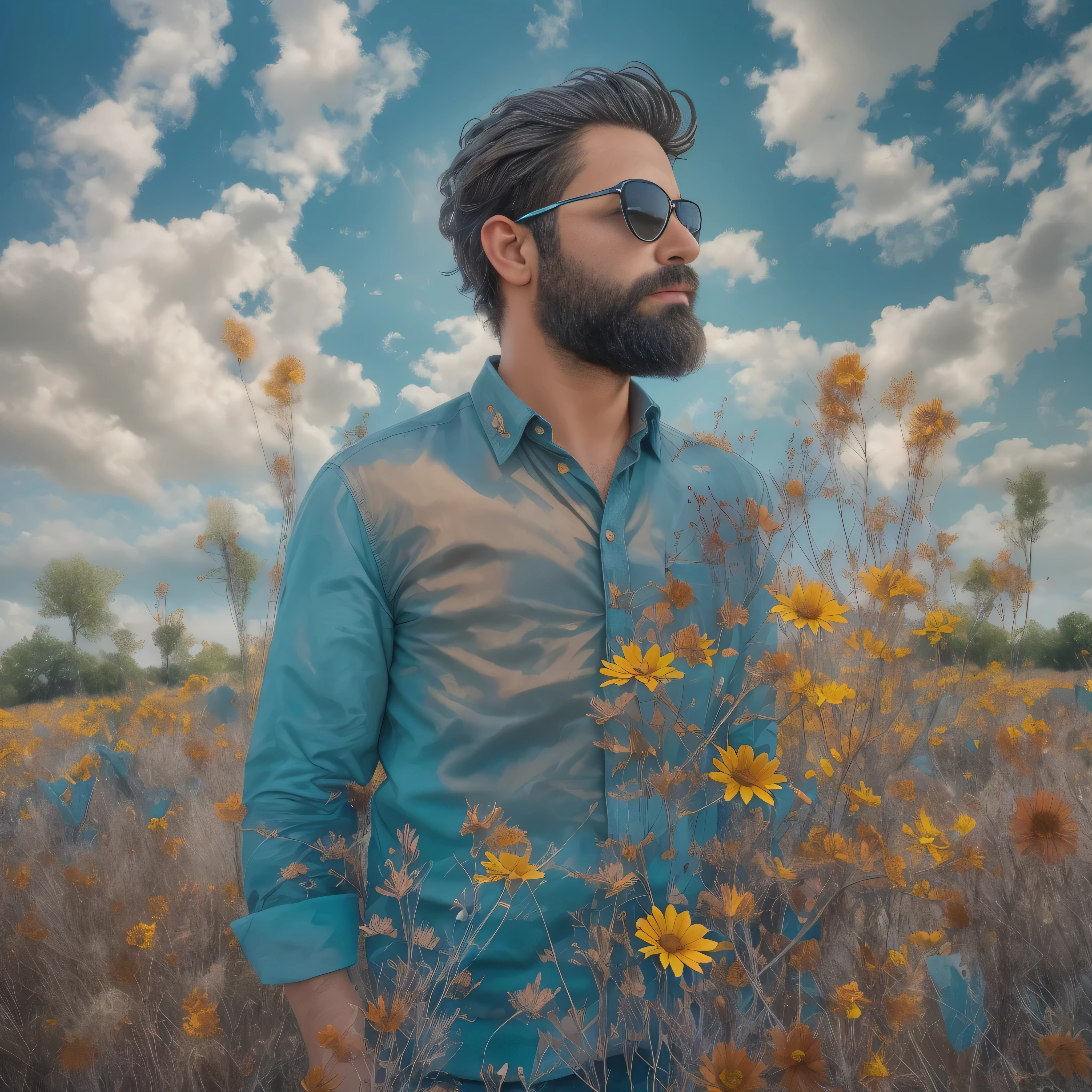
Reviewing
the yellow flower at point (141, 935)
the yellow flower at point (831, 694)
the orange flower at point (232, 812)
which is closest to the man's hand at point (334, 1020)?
the orange flower at point (232, 812)

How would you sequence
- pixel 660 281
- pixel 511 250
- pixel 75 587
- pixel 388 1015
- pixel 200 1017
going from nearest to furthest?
pixel 388 1015
pixel 200 1017
pixel 660 281
pixel 511 250
pixel 75 587

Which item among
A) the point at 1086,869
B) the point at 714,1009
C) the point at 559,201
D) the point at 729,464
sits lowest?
the point at 1086,869

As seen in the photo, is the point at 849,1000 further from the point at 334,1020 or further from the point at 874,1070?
the point at 334,1020

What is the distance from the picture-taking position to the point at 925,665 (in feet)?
11.4

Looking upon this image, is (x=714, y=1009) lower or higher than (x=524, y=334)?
lower

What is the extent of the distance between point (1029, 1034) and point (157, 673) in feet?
34.6

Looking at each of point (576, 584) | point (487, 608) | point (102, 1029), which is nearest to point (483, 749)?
point (487, 608)

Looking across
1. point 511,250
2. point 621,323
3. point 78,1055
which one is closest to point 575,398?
point 621,323

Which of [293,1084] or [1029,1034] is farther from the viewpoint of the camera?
[293,1084]

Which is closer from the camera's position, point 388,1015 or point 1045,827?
point 388,1015

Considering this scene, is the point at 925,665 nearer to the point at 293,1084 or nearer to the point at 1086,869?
the point at 1086,869

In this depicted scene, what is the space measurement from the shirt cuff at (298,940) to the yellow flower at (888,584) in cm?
127

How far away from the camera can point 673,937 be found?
991mm

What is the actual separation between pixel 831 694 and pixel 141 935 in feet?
5.74
